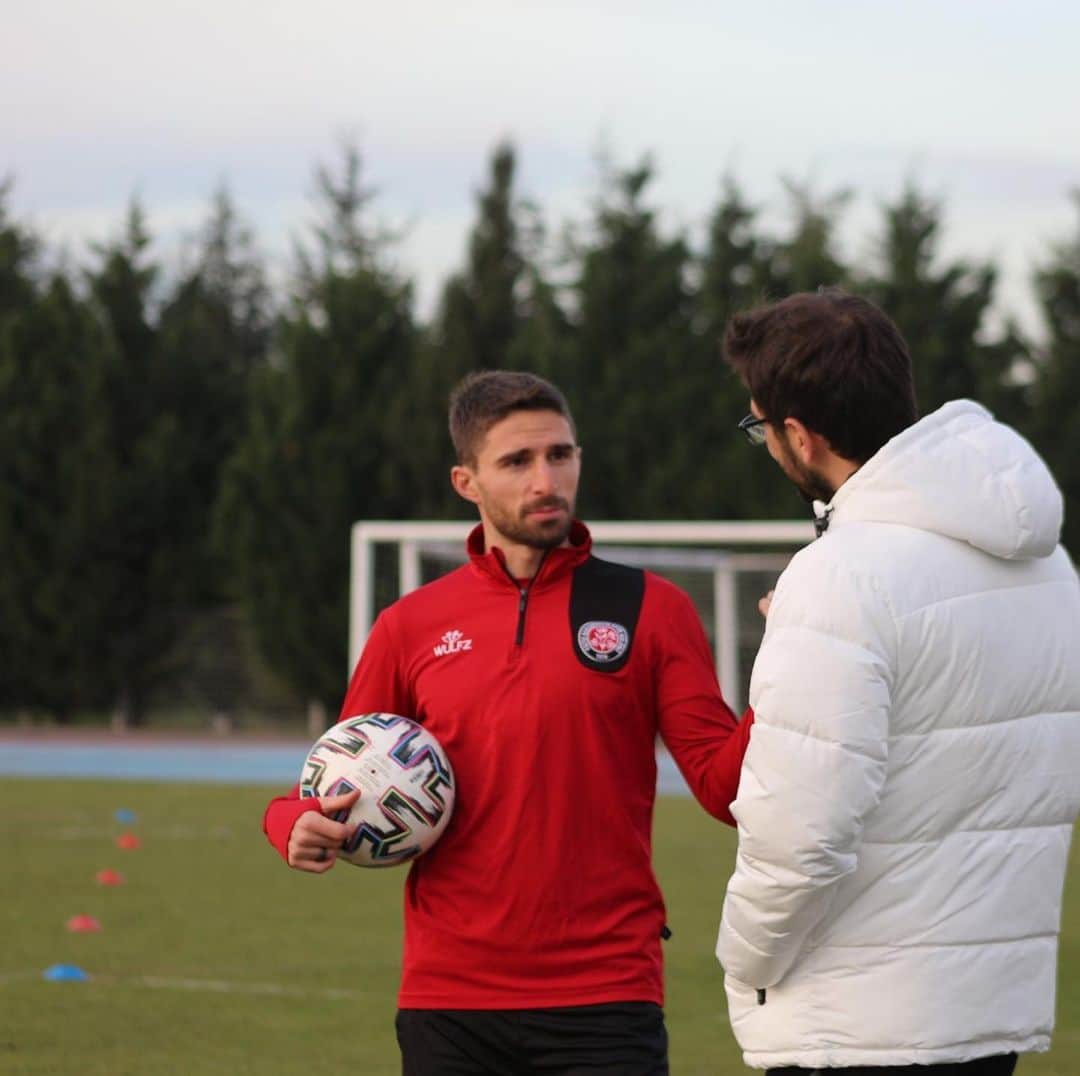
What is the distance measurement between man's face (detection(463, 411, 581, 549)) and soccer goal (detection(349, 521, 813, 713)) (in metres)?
10.7

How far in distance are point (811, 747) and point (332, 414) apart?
2560 cm

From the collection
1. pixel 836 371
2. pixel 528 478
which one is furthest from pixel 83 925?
pixel 836 371

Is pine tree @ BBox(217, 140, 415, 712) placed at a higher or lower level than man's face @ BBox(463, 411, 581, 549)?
lower

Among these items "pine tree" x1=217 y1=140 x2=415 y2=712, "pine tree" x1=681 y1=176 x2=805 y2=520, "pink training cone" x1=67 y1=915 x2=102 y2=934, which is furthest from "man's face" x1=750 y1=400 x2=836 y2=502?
"pine tree" x1=217 y1=140 x2=415 y2=712

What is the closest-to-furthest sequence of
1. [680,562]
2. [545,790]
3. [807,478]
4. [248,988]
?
[807,478], [545,790], [248,988], [680,562]

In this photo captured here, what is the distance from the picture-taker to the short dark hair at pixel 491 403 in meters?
4.16

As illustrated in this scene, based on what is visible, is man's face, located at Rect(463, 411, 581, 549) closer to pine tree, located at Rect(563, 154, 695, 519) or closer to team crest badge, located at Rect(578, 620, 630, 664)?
team crest badge, located at Rect(578, 620, 630, 664)

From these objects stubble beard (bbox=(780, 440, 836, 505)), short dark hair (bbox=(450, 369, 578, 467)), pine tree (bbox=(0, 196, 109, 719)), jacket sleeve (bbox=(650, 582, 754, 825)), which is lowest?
pine tree (bbox=(0, 196, 109, 719))

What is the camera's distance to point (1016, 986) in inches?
114

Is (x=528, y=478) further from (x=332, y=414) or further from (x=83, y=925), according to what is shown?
(x=332, y=414)

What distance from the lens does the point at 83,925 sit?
1038 cm

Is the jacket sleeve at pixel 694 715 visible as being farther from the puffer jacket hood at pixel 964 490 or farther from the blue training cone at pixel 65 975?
the blue training cone at pixel 65 975

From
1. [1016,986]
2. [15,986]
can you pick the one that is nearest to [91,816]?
[15,986]

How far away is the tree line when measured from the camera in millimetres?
26875
